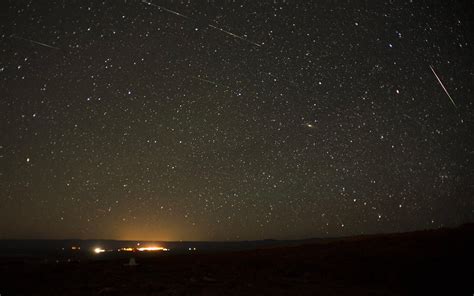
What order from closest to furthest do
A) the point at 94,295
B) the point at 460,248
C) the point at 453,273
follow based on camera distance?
the point at 94,295 → the point at 453,273 → the point at 460,248

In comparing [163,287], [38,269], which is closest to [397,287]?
[163,287]

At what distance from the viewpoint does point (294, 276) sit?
12.1 m

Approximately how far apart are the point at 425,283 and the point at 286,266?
4644 mm

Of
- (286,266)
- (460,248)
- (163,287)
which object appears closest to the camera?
(163,287)

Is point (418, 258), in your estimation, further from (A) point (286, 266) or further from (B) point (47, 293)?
(B) point (47, 293)

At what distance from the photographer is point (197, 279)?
1123 cm

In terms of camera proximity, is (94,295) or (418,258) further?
(418,258)

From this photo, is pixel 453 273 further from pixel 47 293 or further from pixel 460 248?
pixel 47 293

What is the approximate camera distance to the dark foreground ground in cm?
977

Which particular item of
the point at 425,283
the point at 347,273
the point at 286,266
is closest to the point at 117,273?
the point at 286,266

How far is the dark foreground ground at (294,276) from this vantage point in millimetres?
9773

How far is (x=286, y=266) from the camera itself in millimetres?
13797

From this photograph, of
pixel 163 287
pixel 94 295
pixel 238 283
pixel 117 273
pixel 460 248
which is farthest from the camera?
pixel 460 248

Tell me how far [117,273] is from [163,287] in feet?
12.0
